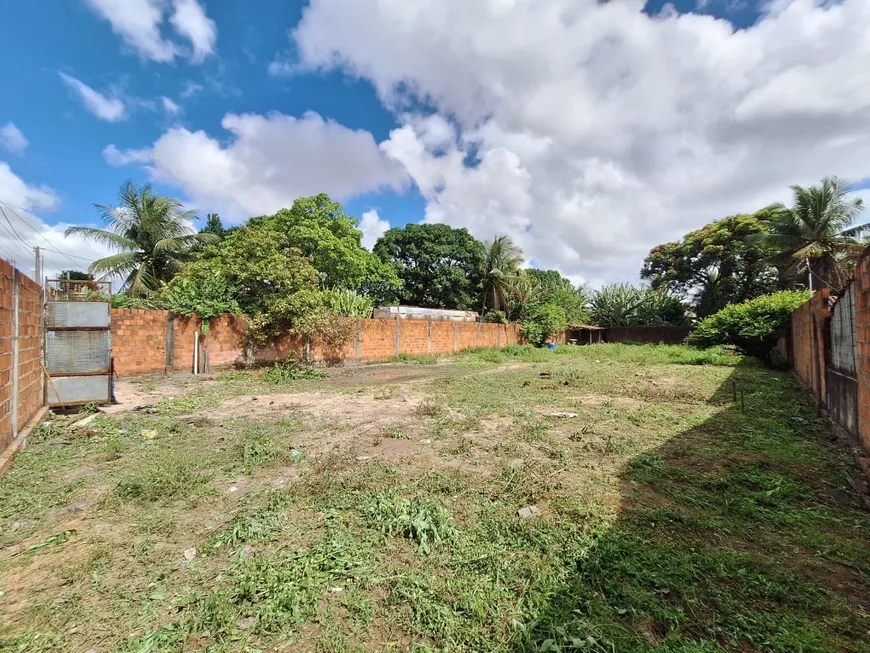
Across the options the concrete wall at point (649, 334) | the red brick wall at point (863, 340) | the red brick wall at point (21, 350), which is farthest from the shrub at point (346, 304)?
the concrete wall at point (649, 334)

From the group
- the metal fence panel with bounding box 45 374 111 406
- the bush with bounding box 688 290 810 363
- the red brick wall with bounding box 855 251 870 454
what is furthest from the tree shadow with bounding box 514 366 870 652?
the bush with bounding box 688 290 810 363

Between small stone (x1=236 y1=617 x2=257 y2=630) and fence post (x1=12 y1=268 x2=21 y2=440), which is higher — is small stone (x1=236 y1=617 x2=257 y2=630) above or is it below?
below

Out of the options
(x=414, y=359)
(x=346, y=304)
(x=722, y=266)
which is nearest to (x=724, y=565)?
(x=346, y=304)

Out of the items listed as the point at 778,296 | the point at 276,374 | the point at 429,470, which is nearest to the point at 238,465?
the point at 429,470

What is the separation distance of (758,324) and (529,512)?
13.3 metres

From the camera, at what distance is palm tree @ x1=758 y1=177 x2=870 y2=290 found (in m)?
15.4

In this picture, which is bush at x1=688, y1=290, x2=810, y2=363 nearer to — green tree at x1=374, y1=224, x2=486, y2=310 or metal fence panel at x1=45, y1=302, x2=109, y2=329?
green tree at x1=374, y1=224, x2=486, y2=310

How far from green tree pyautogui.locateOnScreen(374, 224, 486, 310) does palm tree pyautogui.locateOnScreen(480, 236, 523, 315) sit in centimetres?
108

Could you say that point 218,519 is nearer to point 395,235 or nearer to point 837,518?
point 837,518

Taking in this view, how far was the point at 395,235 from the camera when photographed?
26.8 m

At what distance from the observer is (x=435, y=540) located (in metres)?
2.34

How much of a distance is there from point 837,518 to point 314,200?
2030 centimetres

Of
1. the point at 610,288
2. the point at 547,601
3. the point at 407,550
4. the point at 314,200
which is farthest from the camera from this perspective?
the point at 610,288

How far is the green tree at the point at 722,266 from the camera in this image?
22.0 m
